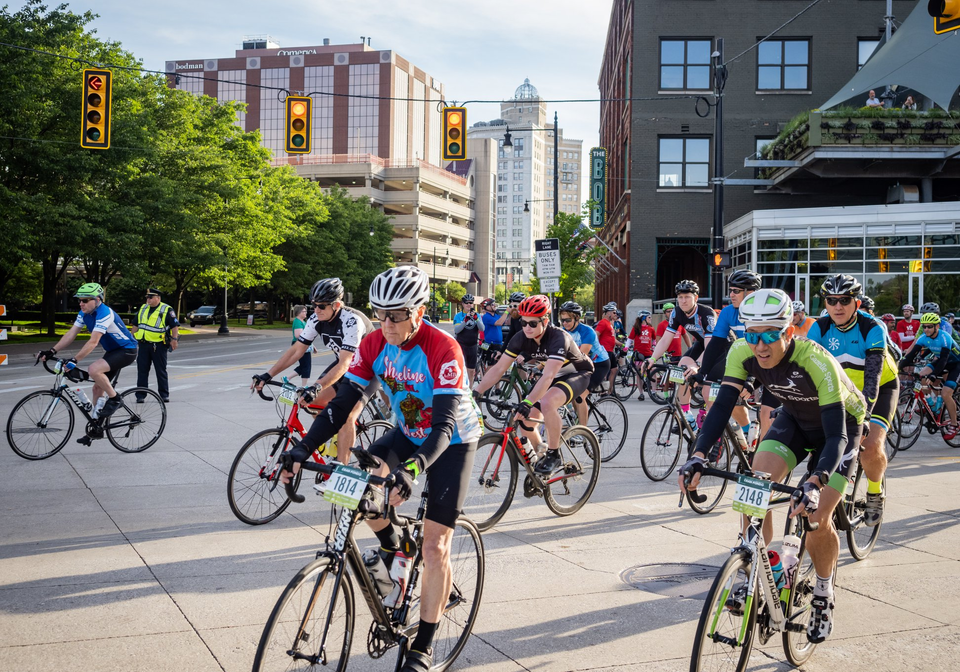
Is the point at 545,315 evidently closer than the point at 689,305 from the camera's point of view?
Yes

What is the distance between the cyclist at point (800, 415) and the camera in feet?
14.6

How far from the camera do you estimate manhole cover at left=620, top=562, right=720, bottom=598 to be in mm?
5656

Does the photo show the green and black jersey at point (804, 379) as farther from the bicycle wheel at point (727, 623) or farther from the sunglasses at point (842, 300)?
the sunglasses at point (842, 300)

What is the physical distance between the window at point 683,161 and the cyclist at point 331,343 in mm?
30609

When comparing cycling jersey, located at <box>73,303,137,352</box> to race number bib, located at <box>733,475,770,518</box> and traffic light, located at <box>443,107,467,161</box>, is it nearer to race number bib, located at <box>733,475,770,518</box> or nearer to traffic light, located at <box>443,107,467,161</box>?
race number bib, located at <box>733,475,770,518</box>

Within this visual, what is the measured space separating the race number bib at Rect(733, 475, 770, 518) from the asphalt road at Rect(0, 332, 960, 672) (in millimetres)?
1037

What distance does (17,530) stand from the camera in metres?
6.79

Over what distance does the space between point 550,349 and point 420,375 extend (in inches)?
148

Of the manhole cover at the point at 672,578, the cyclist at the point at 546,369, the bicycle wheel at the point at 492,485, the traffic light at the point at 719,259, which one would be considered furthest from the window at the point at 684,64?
the manhole cover at the point at 672,578

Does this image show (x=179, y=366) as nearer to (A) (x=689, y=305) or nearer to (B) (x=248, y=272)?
(A) (x=689, y=305)

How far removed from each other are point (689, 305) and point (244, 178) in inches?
1535

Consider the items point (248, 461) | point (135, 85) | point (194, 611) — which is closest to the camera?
point (194, 611)

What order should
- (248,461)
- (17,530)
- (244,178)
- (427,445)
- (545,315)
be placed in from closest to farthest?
(427,445) < (17,530) < (248,461) < (545,315) < (244,178)

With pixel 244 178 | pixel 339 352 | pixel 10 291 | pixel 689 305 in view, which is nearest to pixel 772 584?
pixel 339 352
